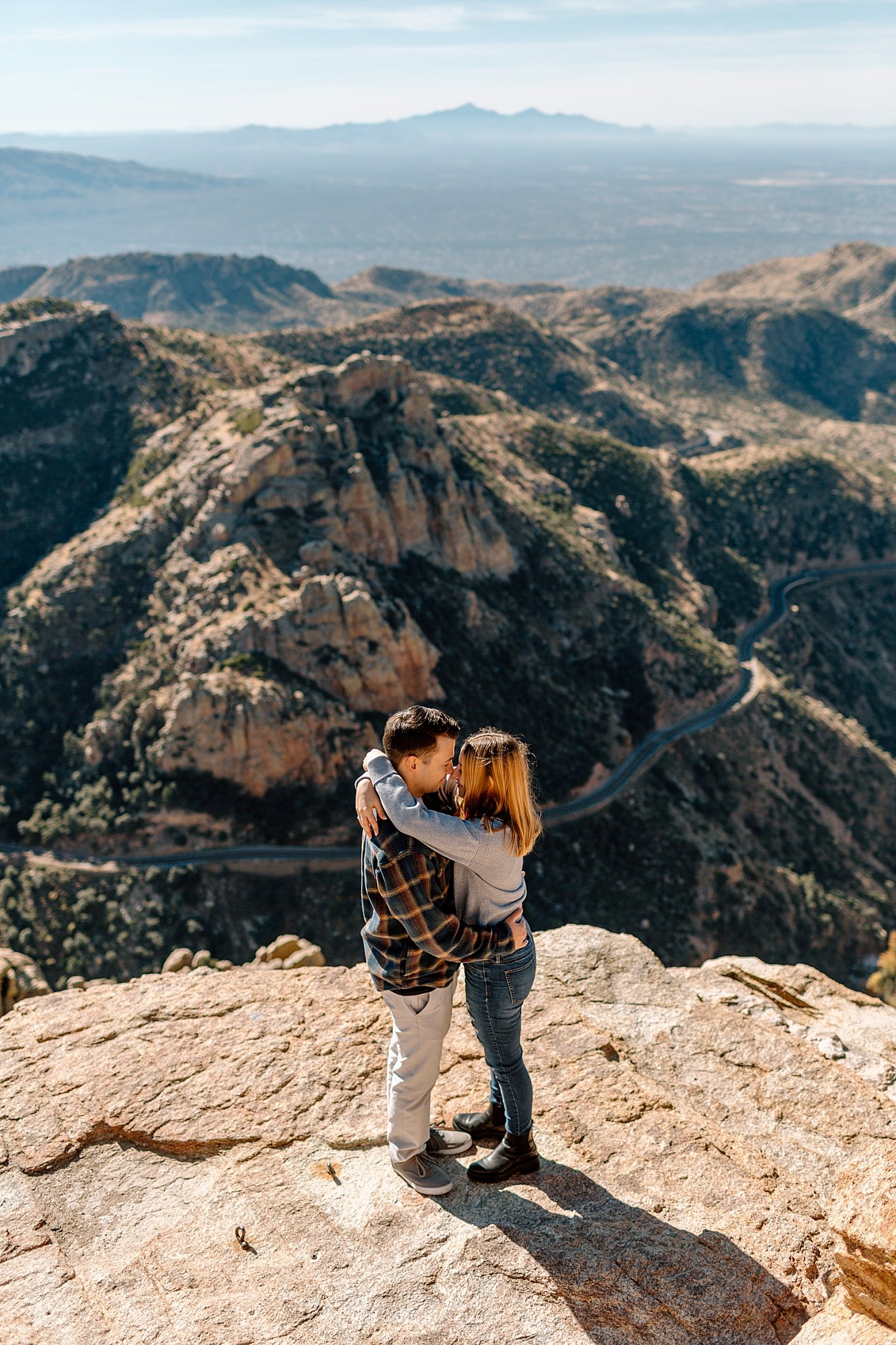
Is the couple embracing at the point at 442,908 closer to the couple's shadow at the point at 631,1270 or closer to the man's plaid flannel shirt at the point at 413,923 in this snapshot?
the man's plaid flannel shirt at the point at 413,923

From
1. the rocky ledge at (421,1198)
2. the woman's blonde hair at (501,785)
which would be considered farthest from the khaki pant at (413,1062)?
the woman's blonde hair at (501,785)

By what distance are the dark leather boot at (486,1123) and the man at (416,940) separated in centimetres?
44

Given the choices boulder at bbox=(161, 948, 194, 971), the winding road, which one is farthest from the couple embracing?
the winding road

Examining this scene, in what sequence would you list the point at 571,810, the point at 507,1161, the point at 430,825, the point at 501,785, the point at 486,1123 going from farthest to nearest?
1. the point at 571,810
2. the point at 486,1123
3. the point at 507,1161
4. the point at 501,785
5. the point at 430,825

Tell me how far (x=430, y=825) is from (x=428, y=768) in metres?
0.52

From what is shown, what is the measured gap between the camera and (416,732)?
6.17 metres

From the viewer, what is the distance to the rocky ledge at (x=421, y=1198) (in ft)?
19.0

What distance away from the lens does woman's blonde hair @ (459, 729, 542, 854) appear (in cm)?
609

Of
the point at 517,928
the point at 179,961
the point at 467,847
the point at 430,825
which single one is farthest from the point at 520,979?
the point at 179,961

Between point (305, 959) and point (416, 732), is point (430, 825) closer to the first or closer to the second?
point (416, 732)

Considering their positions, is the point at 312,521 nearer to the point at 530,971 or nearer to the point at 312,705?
the point at 312,705

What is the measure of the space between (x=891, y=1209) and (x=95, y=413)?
228ft

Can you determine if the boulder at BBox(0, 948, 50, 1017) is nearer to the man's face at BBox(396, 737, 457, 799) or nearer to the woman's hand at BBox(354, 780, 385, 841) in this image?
the woman's hand at BBox(354, 780, 385, 841)

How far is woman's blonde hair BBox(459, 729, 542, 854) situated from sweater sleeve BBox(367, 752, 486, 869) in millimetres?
187
